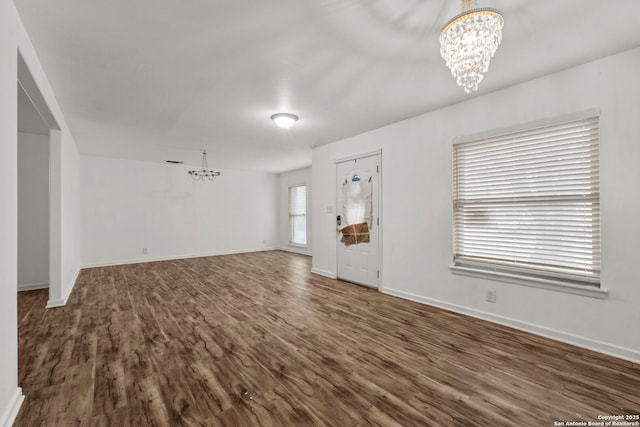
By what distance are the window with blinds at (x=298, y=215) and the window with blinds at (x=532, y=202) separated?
5.42m

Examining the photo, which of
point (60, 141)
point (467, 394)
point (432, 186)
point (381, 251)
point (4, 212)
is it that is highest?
point (60, 141)

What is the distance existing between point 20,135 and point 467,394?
6946 millimetres

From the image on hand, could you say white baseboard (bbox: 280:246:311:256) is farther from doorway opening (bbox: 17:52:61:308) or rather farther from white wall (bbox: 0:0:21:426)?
white wall (bbox: 0:0:21:426)

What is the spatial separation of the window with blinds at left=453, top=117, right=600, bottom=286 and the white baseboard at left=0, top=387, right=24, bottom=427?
3.91 meters

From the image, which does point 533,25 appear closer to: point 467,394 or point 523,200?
point 523,200

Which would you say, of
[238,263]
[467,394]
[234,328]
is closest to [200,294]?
[234,328]

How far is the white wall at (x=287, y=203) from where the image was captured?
26.5ft

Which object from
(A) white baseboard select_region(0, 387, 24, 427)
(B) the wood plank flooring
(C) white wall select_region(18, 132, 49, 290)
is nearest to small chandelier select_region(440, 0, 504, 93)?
(B) the wood plank flooring

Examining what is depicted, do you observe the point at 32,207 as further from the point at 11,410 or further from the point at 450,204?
the point at 450,204

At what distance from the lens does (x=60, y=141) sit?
11.7ft

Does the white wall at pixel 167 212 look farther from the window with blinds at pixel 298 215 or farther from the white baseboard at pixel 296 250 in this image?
the window with blinds at pixel 298 215

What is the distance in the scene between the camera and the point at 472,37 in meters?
1.63


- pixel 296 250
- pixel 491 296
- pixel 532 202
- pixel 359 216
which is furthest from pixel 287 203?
pixel 532 202

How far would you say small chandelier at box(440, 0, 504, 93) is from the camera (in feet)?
5.23
